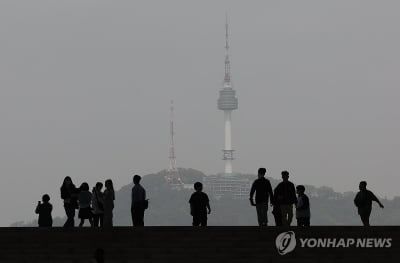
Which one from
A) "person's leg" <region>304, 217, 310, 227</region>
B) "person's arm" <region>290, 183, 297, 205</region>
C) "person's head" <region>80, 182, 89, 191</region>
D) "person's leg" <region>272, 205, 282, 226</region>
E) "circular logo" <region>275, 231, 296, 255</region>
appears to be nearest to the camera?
"circular logo" <region>275, 231, 296, 255</region>

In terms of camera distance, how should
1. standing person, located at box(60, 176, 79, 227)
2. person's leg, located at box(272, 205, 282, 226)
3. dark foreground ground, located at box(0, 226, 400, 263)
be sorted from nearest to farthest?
dark foreground ground, located at box(0, 226, 400, 263) < person's leg, located at box(272, 205, 282, 226) < standing person, located at box(60, 176, 79, 227)

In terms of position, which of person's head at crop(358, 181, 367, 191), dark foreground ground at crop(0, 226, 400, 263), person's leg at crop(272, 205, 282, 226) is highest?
person's head at crop(358, 181, 367, 191)

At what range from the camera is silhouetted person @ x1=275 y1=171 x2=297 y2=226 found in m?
24.7

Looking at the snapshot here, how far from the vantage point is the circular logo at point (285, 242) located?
23.4 meters

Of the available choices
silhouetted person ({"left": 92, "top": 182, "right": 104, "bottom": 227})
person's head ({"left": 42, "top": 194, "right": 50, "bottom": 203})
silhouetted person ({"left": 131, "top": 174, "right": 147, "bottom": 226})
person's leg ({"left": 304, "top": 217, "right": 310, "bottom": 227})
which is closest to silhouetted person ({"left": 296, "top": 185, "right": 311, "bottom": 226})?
person's leg ({"left": 304, "top": 217, "right": 310, "bottom": 227})

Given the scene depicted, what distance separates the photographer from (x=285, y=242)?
23.5 metres

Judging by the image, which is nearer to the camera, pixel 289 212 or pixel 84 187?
pixel 289 212

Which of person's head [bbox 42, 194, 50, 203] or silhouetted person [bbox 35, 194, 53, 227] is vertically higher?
person's head [bbox 42, 194, 50, 203]

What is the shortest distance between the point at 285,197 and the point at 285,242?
1.67 meters

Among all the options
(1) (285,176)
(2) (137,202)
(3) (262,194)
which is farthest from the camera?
(2) (137,202)

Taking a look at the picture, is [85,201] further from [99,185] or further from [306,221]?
[306,221]

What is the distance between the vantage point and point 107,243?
77.1ft

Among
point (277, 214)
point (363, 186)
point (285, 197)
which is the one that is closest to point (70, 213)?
point (277, 214)

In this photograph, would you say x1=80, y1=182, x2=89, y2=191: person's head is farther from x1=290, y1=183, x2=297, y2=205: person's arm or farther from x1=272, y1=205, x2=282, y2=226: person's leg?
x1=290, y1=183, x2=297, y2=205: person's arm
